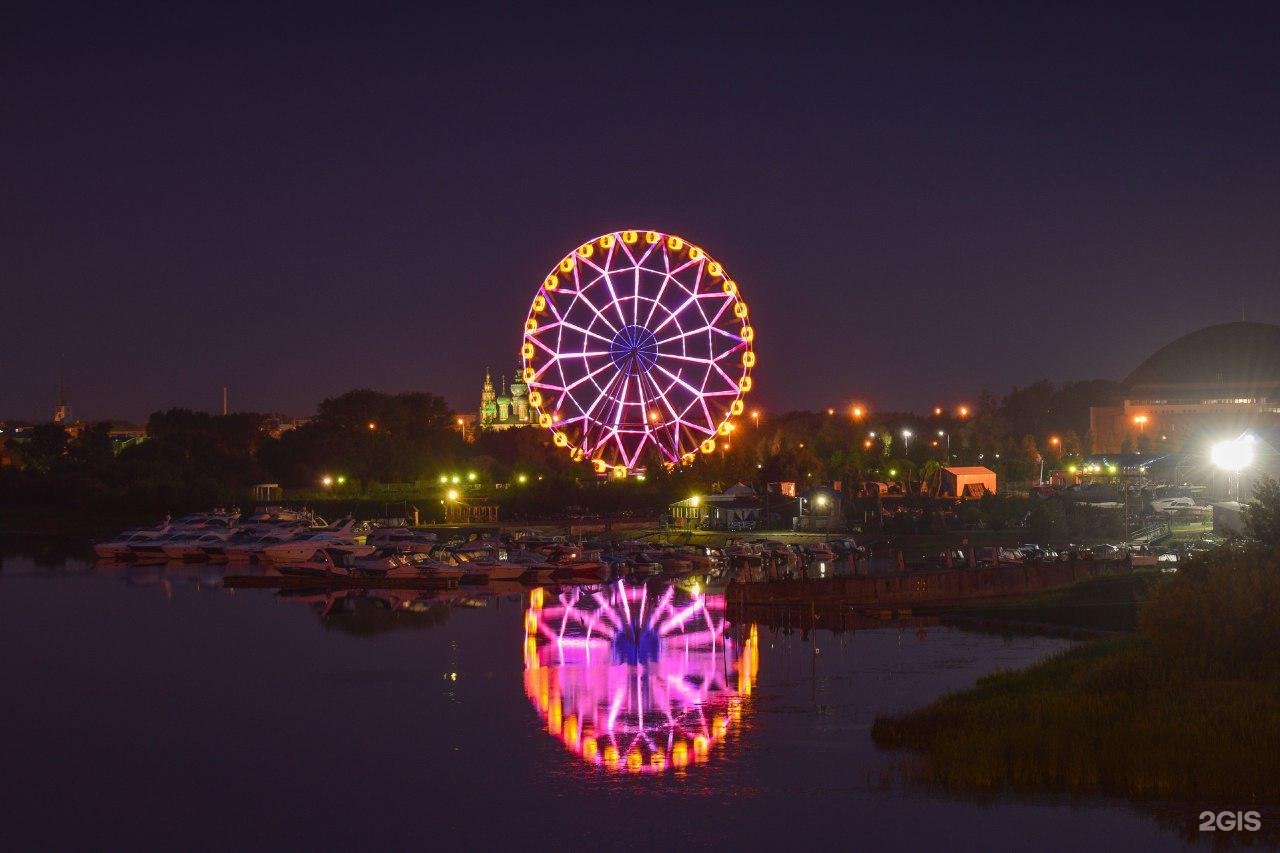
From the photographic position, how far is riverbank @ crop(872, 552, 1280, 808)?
72.5ft

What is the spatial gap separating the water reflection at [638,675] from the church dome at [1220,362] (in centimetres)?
11838

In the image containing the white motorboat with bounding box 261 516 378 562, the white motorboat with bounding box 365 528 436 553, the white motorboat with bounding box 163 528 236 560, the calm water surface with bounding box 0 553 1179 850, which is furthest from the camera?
the white motorboat with bounding box 163 528 236 560

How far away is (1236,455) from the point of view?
66.0 m

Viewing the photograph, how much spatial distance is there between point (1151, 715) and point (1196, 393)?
137m

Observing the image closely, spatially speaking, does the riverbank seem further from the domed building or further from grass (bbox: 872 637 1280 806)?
the domed building

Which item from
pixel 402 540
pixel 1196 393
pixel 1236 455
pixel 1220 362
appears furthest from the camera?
pixel 1220 362

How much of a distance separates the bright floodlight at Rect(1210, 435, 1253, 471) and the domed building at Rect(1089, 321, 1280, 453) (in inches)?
1703

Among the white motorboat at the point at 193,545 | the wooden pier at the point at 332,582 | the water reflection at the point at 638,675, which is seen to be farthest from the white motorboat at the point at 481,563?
the white motorboat at the point at 193,545

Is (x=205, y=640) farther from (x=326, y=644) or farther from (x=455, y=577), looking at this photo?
(x=455, y=577)

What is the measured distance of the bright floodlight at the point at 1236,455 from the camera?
65375 millimetres

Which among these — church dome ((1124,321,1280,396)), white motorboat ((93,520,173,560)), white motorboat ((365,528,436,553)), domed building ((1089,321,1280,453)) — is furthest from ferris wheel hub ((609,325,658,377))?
church dome ((1124,321,1280,396))

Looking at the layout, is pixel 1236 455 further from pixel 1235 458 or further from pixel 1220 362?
pixel 1220 362

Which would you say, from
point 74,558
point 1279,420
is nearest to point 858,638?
point 74,558

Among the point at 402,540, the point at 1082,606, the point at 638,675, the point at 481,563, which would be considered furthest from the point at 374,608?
the point at 1082,606
